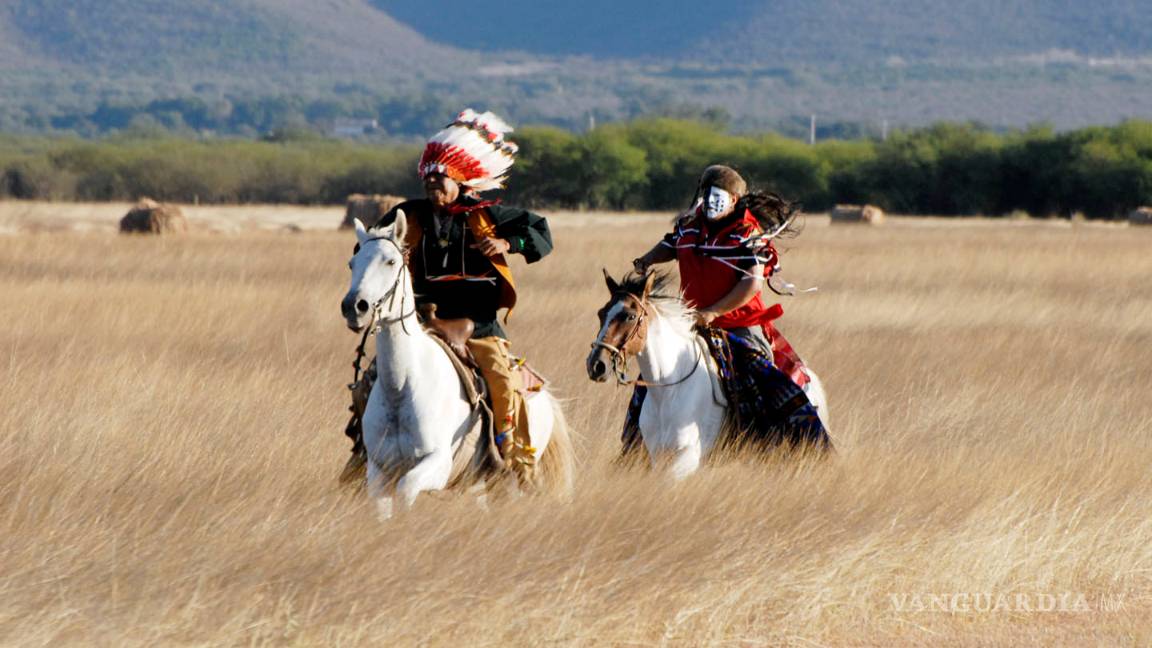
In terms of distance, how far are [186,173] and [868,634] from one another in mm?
70011

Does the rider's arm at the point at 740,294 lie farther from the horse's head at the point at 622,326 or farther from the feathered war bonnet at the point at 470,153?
the feathered war bonnet at the point at 470,153

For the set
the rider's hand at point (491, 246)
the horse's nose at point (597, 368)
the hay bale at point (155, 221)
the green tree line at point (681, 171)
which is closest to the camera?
the horse's nose at point (597, 368)

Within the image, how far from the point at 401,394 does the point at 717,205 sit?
6.03 feet

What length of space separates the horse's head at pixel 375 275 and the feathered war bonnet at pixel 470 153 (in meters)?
0.51

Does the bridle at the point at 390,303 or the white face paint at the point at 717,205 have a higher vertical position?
the white face paint at the point at 717,205

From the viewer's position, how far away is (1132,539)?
8156 millimetres

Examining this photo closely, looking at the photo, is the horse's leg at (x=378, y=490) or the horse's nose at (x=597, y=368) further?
the horse's nose at (x=597, y=368)

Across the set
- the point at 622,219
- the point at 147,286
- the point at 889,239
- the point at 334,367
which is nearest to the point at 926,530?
the point at 334,367

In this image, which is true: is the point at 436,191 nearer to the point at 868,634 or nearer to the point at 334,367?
the point at 868,634

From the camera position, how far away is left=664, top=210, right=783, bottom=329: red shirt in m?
8.73

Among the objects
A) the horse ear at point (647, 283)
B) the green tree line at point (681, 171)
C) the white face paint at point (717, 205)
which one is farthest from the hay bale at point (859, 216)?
the horse ear at point (647, 283)

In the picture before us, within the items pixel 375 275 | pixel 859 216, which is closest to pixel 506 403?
pixel 375 275

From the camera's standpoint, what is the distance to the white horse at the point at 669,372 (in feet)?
26.7

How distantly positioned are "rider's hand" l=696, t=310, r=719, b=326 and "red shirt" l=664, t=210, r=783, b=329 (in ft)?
0.49
